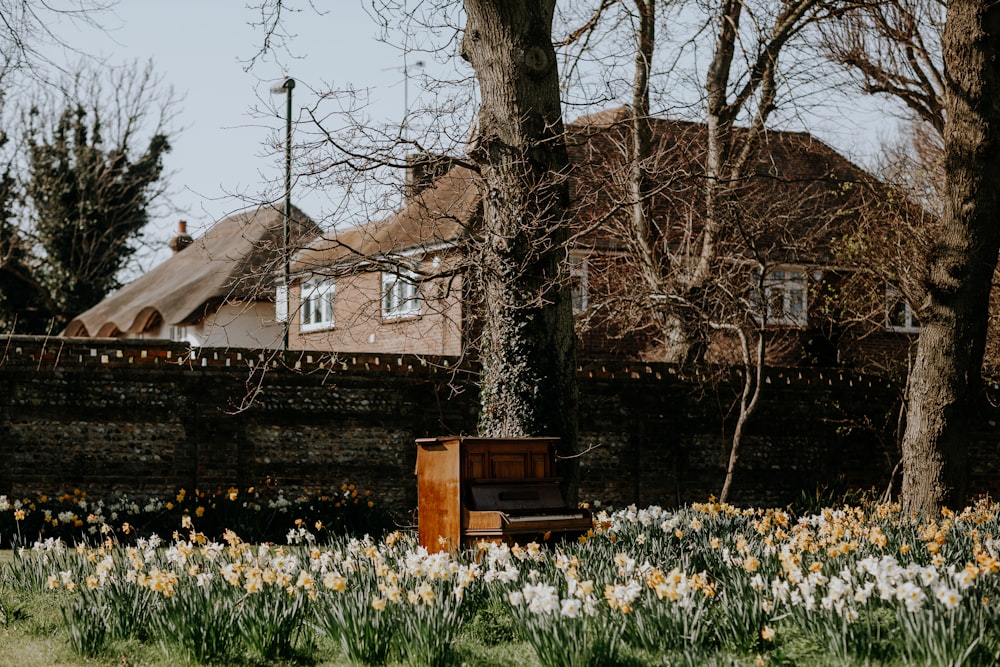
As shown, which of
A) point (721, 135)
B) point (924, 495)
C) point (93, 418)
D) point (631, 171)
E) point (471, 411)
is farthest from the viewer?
point (721, 135)

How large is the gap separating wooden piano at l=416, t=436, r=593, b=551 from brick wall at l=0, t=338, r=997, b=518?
2.68 metres

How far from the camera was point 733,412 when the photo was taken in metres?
17.4

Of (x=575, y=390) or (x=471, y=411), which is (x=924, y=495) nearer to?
(x=575, y=390)

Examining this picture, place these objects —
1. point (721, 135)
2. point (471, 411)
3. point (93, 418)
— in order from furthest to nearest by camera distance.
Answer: point (721, 135)
point (471, 411)
point (93, 418)

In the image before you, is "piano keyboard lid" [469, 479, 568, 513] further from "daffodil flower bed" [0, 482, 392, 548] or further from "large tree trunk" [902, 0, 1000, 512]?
"large tree trunk" [902, 0, 1000, 512]

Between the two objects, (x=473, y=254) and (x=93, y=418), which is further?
(x=93, y=418)

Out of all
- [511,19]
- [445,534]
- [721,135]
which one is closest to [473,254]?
[511,19]

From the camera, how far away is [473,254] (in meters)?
10.7

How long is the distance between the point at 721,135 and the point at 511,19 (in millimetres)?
7650

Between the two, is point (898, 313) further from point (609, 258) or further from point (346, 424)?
point (346, 424)

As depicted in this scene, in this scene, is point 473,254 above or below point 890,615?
above

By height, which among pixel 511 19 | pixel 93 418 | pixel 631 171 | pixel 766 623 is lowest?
pixel 766 623

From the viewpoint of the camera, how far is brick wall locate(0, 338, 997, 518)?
13930mm

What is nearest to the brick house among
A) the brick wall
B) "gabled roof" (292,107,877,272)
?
"gabled roof" (292,107,877,272)
